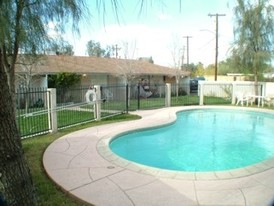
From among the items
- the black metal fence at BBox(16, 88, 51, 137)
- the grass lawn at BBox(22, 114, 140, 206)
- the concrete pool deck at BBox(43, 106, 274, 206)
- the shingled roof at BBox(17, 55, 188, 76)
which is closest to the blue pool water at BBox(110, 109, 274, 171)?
the concrete pool deck at BBox(43, 106, 274, 206)

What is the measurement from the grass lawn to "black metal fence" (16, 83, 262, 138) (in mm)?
603

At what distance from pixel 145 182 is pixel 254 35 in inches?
661

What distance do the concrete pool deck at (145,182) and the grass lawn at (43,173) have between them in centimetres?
12

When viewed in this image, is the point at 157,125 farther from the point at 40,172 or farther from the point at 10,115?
the point at 10,115

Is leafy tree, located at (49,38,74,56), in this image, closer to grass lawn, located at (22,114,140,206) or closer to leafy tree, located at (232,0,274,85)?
grass lawn, located at (22,114,140,206)

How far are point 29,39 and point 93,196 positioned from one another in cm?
288

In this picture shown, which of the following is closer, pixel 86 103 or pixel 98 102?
pixel 86 103

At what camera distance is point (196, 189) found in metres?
4.84

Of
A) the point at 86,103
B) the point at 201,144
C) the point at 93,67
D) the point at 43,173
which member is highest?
the point at 93,67

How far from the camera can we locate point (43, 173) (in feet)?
18.5

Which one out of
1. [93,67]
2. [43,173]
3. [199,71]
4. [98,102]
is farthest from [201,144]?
[199,71]

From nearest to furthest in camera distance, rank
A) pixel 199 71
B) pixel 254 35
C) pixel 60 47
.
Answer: pixel 60 47 → pixel 254 35 → pixel 199 71

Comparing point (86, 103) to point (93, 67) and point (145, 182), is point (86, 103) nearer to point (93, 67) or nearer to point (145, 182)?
point (145, 182)

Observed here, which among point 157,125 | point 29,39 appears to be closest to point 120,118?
point 157,125
